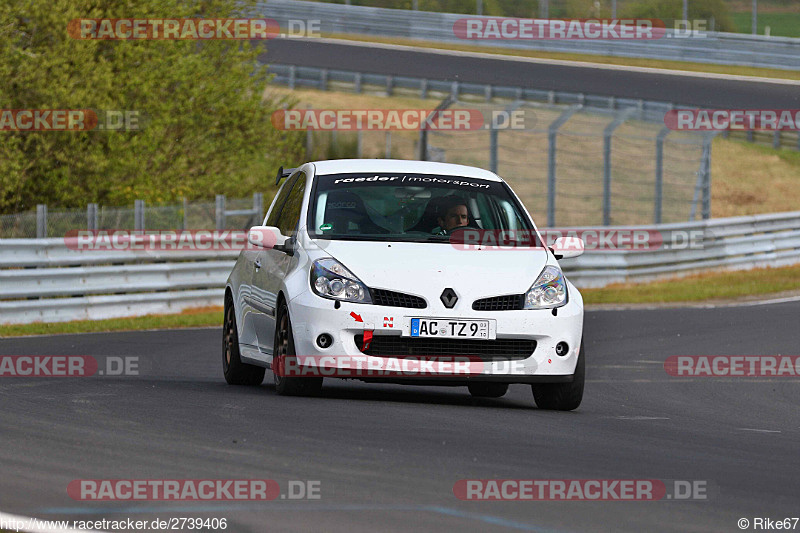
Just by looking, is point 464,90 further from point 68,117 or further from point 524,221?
point 524,221

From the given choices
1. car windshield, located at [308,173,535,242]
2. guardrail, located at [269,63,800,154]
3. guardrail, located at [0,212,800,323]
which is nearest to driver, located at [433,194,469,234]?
car windshield, located at [308,173,535,242]

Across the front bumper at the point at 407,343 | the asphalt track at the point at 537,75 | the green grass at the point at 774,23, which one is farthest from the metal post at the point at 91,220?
the green grass at the point at 774,23

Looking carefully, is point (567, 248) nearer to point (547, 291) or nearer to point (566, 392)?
point (547, 291)

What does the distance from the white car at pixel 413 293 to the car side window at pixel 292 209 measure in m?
0.04

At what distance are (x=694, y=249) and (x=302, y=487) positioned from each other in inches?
863

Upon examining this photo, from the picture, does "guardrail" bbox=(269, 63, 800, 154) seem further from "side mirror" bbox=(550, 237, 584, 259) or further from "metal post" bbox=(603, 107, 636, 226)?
"side mirror" bbox=(550, 237, 584, 259)

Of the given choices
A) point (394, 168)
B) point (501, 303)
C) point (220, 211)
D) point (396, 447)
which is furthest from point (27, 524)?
point (220, 211)

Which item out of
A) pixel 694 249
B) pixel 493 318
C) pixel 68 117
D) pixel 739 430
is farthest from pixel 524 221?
pixel 694 249

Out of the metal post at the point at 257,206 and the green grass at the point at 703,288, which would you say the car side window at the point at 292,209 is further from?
the green grass at the point at 703,288

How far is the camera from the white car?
30.5 feet

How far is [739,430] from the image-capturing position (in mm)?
9156

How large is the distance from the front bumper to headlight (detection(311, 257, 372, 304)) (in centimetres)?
5

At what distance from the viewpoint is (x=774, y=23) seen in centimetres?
4291

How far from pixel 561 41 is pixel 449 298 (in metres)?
37.7
